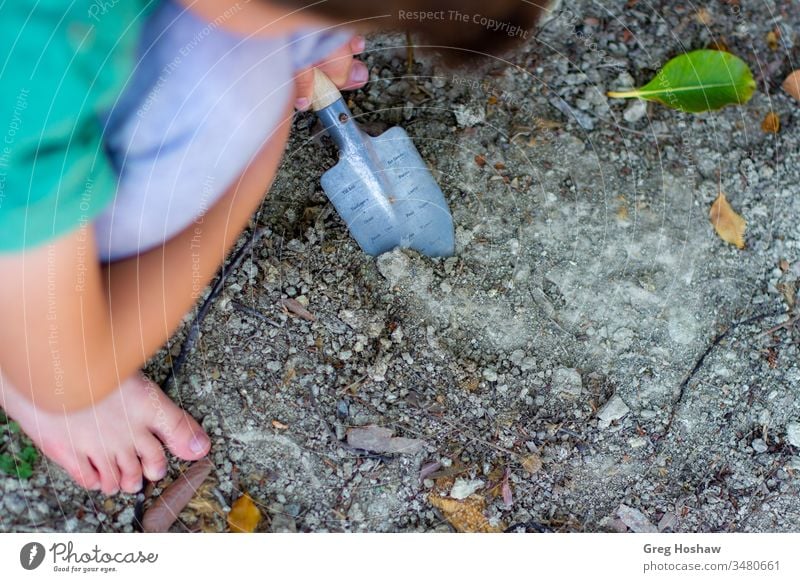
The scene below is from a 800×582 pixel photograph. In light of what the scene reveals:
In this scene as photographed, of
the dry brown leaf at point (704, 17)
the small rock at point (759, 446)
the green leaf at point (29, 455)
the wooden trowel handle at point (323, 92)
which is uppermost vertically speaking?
the wooden trowel handle at point (323, 92)

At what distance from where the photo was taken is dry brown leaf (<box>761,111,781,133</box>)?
0.78 m

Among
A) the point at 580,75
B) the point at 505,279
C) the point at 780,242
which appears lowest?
the point at 780,242

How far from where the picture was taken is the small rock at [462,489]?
0.68 m

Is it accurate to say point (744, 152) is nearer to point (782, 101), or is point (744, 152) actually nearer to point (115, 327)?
point (782, 101)

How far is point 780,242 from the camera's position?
0.76 m

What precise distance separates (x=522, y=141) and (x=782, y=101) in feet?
1.06

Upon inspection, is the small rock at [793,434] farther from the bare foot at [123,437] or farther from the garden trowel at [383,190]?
the bare foot at [123,437]

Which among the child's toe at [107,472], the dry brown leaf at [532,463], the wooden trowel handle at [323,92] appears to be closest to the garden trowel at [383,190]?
the wooden trowel handle at [323,92]

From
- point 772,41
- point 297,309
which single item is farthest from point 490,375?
point 772,41

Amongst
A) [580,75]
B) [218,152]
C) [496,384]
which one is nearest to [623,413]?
[496,384]

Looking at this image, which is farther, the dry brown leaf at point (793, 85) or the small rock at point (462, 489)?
the dry brown leaf at point (793, 85)

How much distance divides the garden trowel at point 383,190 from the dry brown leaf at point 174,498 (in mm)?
277
